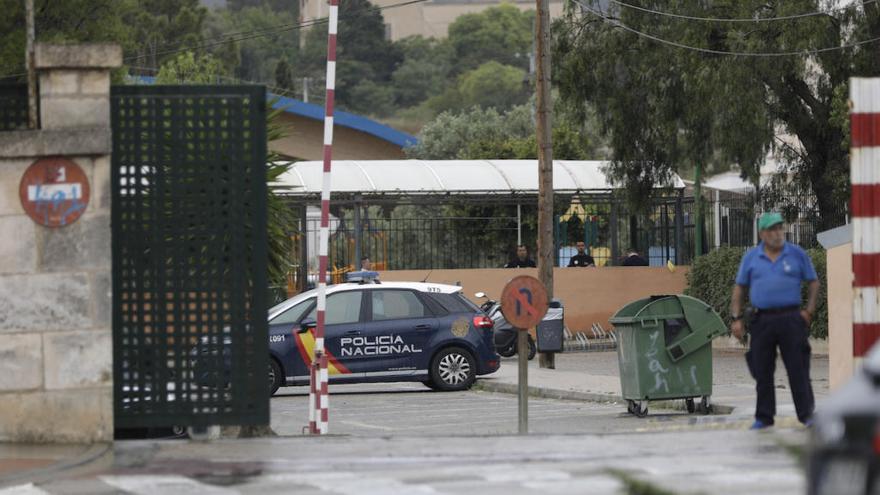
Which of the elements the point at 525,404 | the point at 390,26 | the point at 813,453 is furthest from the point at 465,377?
the point at 390,26

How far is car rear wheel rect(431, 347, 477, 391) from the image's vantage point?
23.2 meters

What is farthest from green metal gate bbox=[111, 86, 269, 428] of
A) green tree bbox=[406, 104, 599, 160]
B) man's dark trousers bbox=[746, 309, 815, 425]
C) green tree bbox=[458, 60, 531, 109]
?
green tree bbox=[458, 60, 531, 109]

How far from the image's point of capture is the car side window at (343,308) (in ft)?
74.7

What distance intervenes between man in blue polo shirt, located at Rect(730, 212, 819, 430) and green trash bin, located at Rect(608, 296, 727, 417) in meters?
6.27

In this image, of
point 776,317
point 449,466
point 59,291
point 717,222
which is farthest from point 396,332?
point 717,222

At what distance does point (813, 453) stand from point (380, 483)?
398 cm

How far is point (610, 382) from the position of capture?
939 inches

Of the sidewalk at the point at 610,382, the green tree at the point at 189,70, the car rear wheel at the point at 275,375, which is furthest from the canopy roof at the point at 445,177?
the green tree at the point at 189,70

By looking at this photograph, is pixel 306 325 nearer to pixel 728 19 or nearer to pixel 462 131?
pixel 728 19

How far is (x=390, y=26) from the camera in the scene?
180 metres

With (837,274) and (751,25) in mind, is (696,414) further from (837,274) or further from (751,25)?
(751,25)

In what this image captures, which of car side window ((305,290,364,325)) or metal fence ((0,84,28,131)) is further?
car side window ((305,290,364,325))

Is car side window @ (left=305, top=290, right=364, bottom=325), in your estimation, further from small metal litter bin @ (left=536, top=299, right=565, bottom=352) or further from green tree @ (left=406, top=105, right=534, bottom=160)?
green tree @ (left=406, top=105, right=534, bottom=160)

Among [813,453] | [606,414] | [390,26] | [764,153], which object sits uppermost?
[390,26]
